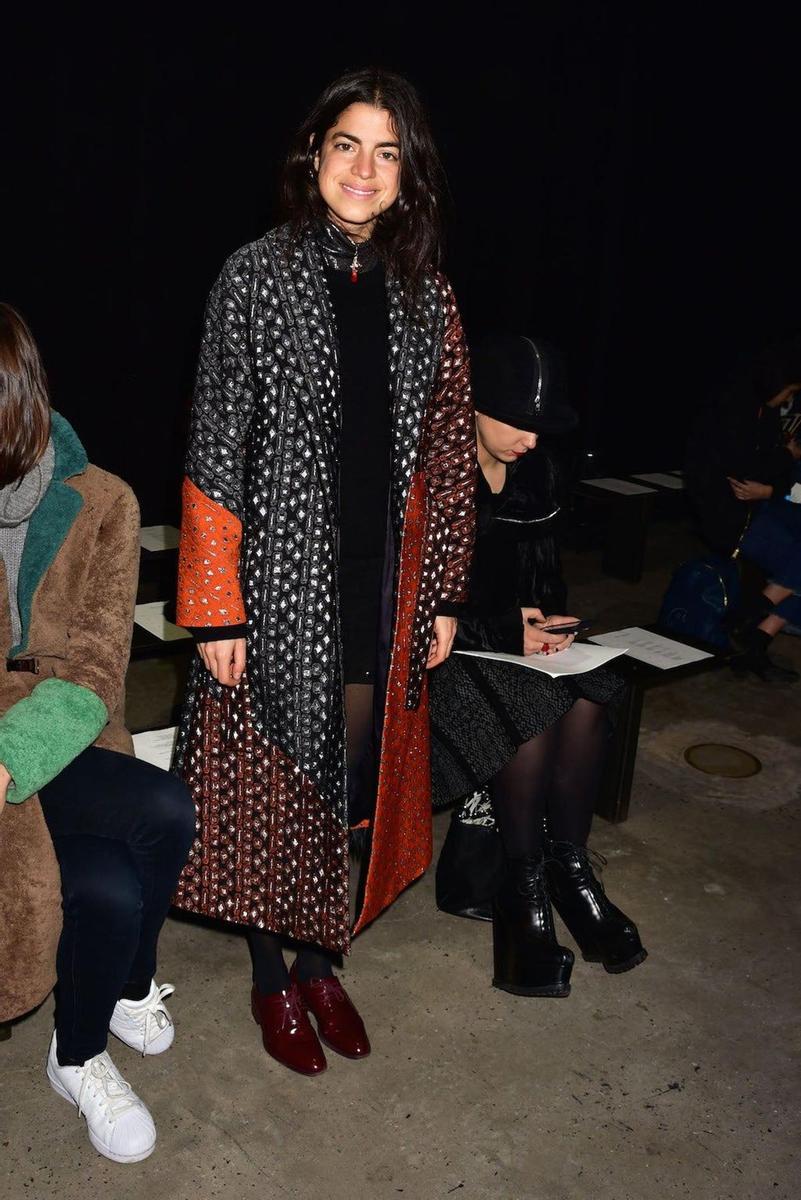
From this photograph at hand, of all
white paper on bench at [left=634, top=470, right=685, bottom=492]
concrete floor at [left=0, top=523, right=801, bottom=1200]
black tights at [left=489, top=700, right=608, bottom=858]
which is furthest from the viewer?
white paper on bench at [left=634, top=470, right=685, bottom=492]

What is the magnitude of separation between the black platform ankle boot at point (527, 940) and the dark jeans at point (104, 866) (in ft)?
2.58

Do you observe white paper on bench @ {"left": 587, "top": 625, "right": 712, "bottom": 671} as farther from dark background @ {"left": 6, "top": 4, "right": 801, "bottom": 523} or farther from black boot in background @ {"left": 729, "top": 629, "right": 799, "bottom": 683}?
dark background @ {"left": 6, "top": 4, "right": 801, "bottom": 523}

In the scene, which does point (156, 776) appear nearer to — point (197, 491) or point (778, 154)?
point (197, 491)

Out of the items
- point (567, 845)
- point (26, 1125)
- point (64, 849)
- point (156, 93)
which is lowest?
point (26, 1125)

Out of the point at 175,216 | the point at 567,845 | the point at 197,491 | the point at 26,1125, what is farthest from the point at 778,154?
the point at 26,1125

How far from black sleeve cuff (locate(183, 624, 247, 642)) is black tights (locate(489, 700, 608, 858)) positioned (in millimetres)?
784

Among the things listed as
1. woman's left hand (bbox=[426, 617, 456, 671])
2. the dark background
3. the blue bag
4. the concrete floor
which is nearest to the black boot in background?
the blue bag

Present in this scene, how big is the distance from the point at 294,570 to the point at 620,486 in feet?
12.9

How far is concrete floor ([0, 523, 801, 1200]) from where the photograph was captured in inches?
68.6

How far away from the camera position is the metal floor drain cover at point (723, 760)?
3.27m

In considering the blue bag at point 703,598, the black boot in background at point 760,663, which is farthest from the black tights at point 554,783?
the black boot in background at point 760,663

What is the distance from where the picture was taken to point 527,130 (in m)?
5.03

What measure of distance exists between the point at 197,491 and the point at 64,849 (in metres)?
0.57

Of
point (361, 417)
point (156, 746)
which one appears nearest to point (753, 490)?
point (156, 746)
